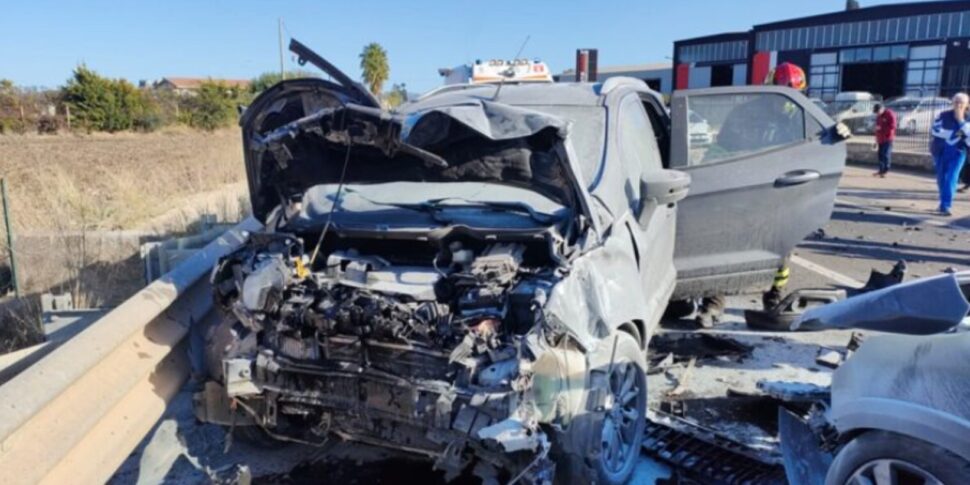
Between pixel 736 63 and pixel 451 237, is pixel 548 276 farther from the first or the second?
pixel 736 63

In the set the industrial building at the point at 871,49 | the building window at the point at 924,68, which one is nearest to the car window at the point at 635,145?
the industrial building at the point at 871,49

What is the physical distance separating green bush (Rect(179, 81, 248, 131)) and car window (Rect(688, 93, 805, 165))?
39.1 meters

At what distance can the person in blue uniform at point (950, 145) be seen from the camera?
1007cm

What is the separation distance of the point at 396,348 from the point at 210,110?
42.2 m

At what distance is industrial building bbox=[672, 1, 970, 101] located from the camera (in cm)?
3372

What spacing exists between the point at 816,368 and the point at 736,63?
44.2 metres

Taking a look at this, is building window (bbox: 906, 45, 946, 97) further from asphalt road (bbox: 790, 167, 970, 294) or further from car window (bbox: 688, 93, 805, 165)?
car window (bbox: 688, 93, 805, 165)

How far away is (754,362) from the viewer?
16.3 ft

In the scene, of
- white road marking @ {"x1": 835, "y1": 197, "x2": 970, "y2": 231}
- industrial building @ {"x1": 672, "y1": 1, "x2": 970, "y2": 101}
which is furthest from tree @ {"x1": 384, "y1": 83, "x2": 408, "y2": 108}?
industrial building @ {"x1": 672, "y1": 1, "x2": 970, "y2": 101}

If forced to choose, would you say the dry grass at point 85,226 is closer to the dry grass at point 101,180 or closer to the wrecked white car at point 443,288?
the dry grass at point 101,180

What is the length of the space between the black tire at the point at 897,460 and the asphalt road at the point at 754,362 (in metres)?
1.12

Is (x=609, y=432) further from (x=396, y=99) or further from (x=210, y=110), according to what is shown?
(x=210, y=110)

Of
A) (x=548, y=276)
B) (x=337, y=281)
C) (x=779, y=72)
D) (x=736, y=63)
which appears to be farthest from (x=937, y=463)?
(x=736, y=63)

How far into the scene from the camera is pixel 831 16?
38594mm
